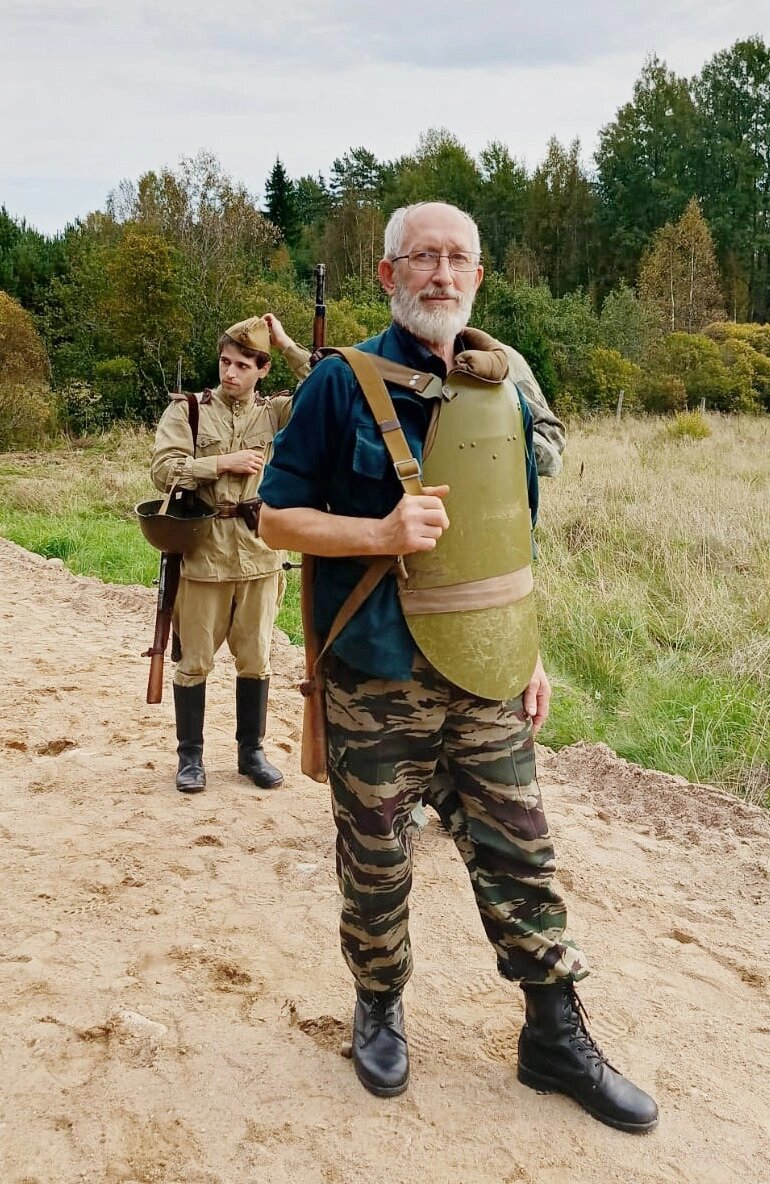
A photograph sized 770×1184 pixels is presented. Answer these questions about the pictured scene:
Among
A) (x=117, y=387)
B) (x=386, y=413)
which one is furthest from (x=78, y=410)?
(x=386, y=413)

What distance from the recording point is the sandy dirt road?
2.34 meters

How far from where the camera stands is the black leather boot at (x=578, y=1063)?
241 centimetres

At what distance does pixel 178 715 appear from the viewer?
4.61 m

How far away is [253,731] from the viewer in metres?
4.67

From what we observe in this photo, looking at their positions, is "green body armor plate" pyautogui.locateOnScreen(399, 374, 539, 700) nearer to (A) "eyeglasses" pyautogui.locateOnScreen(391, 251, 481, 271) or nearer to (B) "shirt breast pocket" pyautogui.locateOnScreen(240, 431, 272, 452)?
(A) "eyeglasses" pyautogui.locateOnScreen(391, 251, 481, 271)

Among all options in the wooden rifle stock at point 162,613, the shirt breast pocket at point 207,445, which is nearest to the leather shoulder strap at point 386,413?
the shirt breast pocket at point 207,445

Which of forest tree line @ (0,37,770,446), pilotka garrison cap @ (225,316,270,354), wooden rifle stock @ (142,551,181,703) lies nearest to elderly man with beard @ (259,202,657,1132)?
pilotka garrison cap @ (225,316,270,354)

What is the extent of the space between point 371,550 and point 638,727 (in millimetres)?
3461

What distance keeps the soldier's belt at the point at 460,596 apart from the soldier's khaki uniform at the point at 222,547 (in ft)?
7.18

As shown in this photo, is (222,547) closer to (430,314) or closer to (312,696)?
(312,696)

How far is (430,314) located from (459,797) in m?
1.20

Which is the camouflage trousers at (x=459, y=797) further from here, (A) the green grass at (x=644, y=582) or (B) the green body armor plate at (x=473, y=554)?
(A) the green grass at (x=644, y=582)

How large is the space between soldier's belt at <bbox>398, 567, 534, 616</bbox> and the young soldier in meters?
2.21

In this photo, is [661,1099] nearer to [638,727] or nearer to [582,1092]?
[582,1092]
